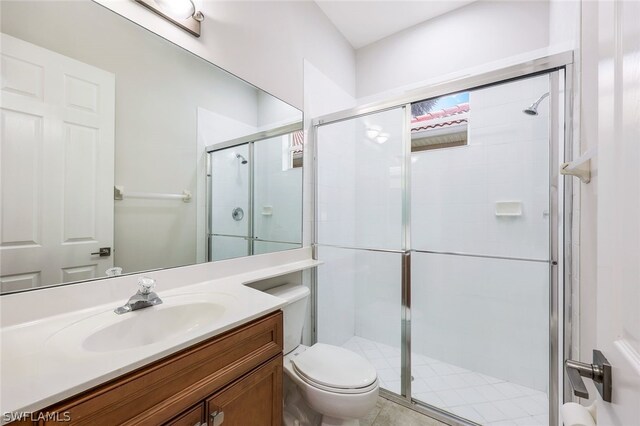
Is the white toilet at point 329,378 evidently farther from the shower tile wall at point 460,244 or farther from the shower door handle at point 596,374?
the shower door handle at point 596,374

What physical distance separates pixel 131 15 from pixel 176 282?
1085 millimetres

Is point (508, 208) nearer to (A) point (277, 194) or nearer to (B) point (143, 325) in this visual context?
(A) point (277, 194)

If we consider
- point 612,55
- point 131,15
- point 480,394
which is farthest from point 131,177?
point 480,394

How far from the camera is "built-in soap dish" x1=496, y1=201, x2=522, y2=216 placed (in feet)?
5.79

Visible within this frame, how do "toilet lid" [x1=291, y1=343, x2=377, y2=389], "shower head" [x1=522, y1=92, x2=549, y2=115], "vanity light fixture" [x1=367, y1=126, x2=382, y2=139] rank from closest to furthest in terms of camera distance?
"toilet lid" [x1=291, y1=343, x2=377, y2=389], "shower head" [x1=522, y1=92, x2=549, y2=115], "vanity light fixture" [x1=367, y1=126, x2=382, y2=139]

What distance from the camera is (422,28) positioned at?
7.23ft

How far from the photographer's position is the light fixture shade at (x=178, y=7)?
110 cm

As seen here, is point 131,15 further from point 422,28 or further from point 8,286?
point 422,28

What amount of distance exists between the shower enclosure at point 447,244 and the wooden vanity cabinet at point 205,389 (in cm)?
110

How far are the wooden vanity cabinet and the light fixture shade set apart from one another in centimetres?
131

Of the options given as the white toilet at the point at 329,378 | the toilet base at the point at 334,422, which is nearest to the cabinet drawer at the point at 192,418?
the white toilet at the point at 329,378

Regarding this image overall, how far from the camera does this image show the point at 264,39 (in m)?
1.59

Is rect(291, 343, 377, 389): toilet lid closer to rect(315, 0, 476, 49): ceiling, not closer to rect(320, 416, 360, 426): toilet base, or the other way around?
rect(320, 416, 360, 426): toilet base

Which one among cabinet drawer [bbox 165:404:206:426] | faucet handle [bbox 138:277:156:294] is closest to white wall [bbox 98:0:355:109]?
faucet handle [bbox 138:277:156:294]
